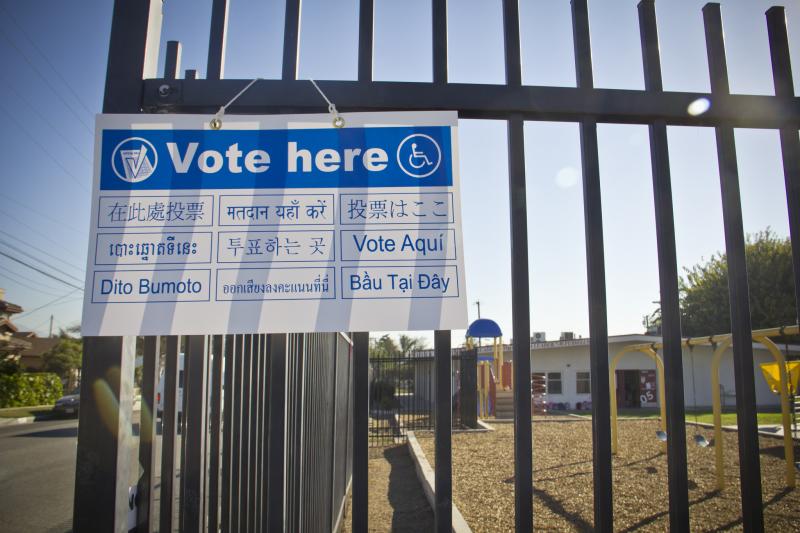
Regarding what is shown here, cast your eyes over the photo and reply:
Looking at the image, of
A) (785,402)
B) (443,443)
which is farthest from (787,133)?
(785,402)

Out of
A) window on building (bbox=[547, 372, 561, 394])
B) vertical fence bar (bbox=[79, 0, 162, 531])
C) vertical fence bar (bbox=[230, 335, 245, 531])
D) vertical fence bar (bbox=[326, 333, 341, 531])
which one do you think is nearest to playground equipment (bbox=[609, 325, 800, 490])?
vertical fence bar (bbox=[326, 333, 341, 531])

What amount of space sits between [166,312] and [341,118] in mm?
820

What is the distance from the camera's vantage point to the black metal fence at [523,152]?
1.55 meters

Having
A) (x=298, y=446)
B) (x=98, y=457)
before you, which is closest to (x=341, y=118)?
(x=98, y=457)

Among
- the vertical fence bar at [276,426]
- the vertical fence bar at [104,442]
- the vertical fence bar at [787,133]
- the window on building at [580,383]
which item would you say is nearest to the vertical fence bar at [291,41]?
the vertical fence bar at [276,426]

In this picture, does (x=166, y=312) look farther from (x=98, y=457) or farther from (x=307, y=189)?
(x=307, y=189)

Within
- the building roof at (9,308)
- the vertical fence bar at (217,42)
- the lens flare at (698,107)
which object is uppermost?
the building roof at (9,308)

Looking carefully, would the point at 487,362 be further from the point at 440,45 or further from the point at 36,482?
the point at 440,45

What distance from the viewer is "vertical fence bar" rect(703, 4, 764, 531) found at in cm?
166

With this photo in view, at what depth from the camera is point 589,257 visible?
1672 mm

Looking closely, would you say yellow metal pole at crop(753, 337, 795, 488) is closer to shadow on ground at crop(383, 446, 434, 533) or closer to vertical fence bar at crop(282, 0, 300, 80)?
shadow on ground at crop(383, 446, 434, 533)

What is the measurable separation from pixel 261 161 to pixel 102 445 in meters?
0.97

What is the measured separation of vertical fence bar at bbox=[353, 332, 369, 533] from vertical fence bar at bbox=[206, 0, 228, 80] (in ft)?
3.28

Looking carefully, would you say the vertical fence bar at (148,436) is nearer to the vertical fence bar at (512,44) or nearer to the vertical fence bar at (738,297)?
the vertical fence bar at (512,44)
